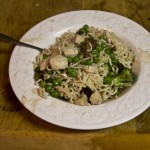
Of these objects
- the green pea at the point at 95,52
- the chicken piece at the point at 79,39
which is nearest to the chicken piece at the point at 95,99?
the green pea at the point at 95,52

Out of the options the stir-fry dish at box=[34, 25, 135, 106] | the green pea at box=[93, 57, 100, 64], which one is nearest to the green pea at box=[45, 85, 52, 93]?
the stir-fry dish at box=[34, 25, 135, 106]

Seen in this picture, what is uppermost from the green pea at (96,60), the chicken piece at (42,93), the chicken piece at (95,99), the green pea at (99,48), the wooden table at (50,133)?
the green pea at (99,48)

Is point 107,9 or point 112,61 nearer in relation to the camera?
point 112,61

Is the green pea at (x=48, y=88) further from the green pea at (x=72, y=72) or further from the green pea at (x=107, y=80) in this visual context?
the green pea at (x=107, y=80)

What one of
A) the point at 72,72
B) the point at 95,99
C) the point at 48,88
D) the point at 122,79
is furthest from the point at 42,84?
the point at 122,79

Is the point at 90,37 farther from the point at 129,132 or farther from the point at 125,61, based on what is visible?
the point at 129,132

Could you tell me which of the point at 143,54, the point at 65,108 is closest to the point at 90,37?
the point at 143,54

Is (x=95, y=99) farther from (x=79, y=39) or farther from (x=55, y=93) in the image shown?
(x=79, y=39)
